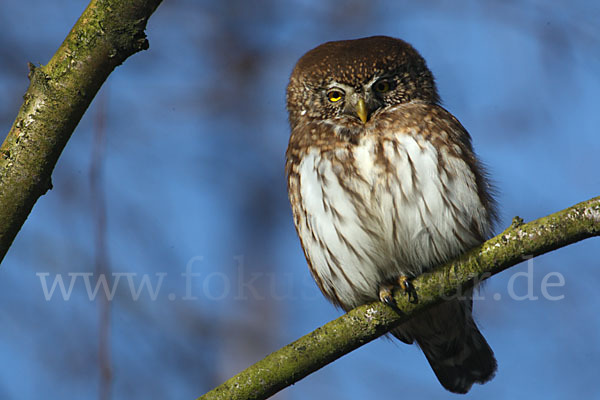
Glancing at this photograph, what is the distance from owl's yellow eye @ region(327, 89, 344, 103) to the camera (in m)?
3.77

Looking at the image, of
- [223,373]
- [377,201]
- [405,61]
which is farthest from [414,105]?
[223,373]

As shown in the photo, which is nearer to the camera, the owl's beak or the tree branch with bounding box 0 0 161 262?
the tree branch with bounding box 0 0 161 262

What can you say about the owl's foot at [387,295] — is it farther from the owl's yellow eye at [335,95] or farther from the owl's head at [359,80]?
the owl's yellow eye at [335,95]

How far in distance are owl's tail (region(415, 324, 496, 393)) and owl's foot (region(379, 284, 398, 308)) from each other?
90 cm

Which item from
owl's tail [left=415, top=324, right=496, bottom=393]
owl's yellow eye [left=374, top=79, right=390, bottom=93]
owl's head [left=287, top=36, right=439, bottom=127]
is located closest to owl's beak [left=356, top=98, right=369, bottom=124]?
owl's head [left=287, top=36, right=439, bottom=127]

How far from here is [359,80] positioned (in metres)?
3.71

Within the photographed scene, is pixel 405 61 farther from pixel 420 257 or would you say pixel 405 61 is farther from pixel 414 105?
pixel 420 257

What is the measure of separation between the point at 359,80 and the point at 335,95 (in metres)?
0.17

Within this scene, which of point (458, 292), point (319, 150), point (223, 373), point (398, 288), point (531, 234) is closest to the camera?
point (531, 234)

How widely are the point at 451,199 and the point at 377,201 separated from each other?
350 millimetres

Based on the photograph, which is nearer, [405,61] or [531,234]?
[531,234]

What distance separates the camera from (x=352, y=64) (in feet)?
12.2

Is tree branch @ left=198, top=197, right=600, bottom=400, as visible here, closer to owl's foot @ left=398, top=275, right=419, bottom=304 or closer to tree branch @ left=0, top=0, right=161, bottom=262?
owl's foot @ left=398, top=275, right=419, bottom=304

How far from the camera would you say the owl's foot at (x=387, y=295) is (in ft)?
9.77
